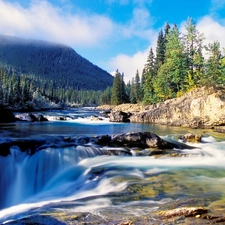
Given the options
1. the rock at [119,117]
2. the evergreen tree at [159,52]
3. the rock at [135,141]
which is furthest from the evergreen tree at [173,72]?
the rock at [135,141]

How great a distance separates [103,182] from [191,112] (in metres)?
24.5

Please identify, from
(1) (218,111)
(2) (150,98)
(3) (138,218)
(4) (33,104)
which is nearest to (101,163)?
(3) (138,218)

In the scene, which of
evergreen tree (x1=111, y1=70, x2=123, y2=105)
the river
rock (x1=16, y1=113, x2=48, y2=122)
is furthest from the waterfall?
evergreen tree (x1=111, y1=70, x2=123, y2=105)

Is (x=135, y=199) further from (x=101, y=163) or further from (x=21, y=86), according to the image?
(x=21, y=86)

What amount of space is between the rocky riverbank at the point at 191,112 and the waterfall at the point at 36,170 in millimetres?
19211

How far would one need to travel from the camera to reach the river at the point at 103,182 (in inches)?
308

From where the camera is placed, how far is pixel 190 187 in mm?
9414

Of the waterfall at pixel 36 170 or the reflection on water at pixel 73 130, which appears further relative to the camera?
the reflection on water at pixel 73 130

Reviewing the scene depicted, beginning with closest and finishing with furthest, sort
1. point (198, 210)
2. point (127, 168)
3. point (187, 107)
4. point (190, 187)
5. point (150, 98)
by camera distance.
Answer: point (198, 210) → point (190, 187) → point (127, 168) → point (187, 107) → point (150, 98)

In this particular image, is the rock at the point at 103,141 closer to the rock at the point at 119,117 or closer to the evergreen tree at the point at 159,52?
the rock at the point at 119,117

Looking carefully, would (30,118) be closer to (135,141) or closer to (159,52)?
(135,141)

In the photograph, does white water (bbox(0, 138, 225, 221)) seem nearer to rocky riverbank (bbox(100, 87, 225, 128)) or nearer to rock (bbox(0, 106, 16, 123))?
rocky riverbank (bbox(100, 87, 225, 128))

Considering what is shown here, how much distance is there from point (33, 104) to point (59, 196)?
8824cm

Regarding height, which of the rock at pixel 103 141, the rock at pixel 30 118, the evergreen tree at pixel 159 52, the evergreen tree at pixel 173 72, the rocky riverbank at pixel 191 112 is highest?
the evergreen tree at pixel 159 52
